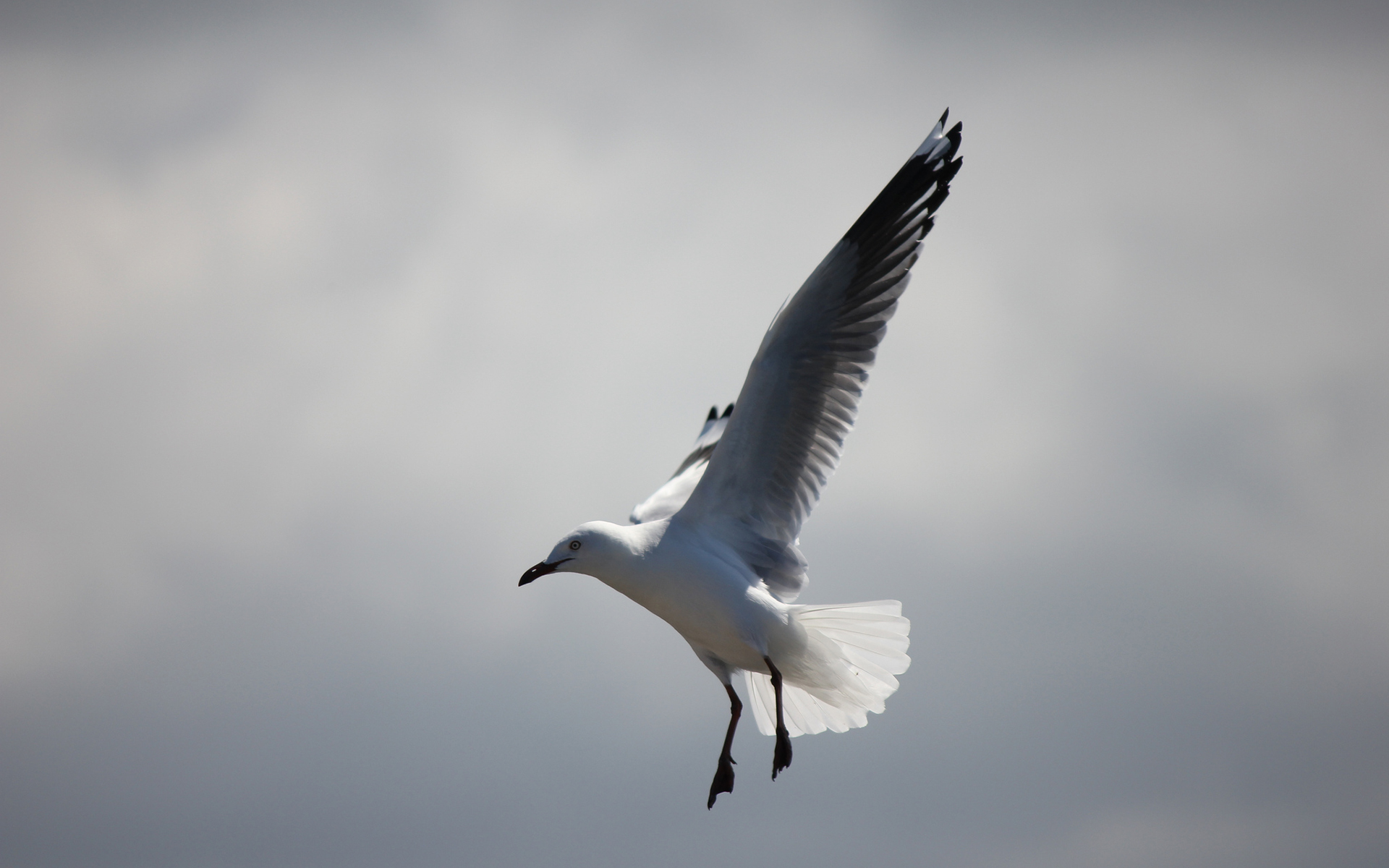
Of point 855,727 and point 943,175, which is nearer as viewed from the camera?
point 943,175

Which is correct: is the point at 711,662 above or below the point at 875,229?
below

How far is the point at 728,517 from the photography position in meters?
9.86

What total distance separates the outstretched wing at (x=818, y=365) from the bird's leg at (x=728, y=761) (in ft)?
3.60

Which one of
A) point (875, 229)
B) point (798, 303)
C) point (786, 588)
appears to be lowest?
point (786, 588)

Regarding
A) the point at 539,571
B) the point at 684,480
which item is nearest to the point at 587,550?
the point at 539,571

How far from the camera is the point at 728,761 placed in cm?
980

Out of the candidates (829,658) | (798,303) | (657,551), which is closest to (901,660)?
(829,658)

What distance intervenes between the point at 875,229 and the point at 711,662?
333cm

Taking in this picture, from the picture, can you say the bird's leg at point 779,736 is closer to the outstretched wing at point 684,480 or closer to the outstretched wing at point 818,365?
the outstretched wing at point 818,365

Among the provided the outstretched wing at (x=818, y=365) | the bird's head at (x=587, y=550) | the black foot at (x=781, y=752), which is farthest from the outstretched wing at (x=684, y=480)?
the black foot at (x=781, y=752)

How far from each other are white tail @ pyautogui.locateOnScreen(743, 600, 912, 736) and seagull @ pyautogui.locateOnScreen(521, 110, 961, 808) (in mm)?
12

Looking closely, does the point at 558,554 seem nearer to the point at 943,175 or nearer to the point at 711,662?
the point at 711,662

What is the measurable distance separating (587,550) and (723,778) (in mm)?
1996

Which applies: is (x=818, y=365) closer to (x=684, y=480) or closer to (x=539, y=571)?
(x=539, y=571)
